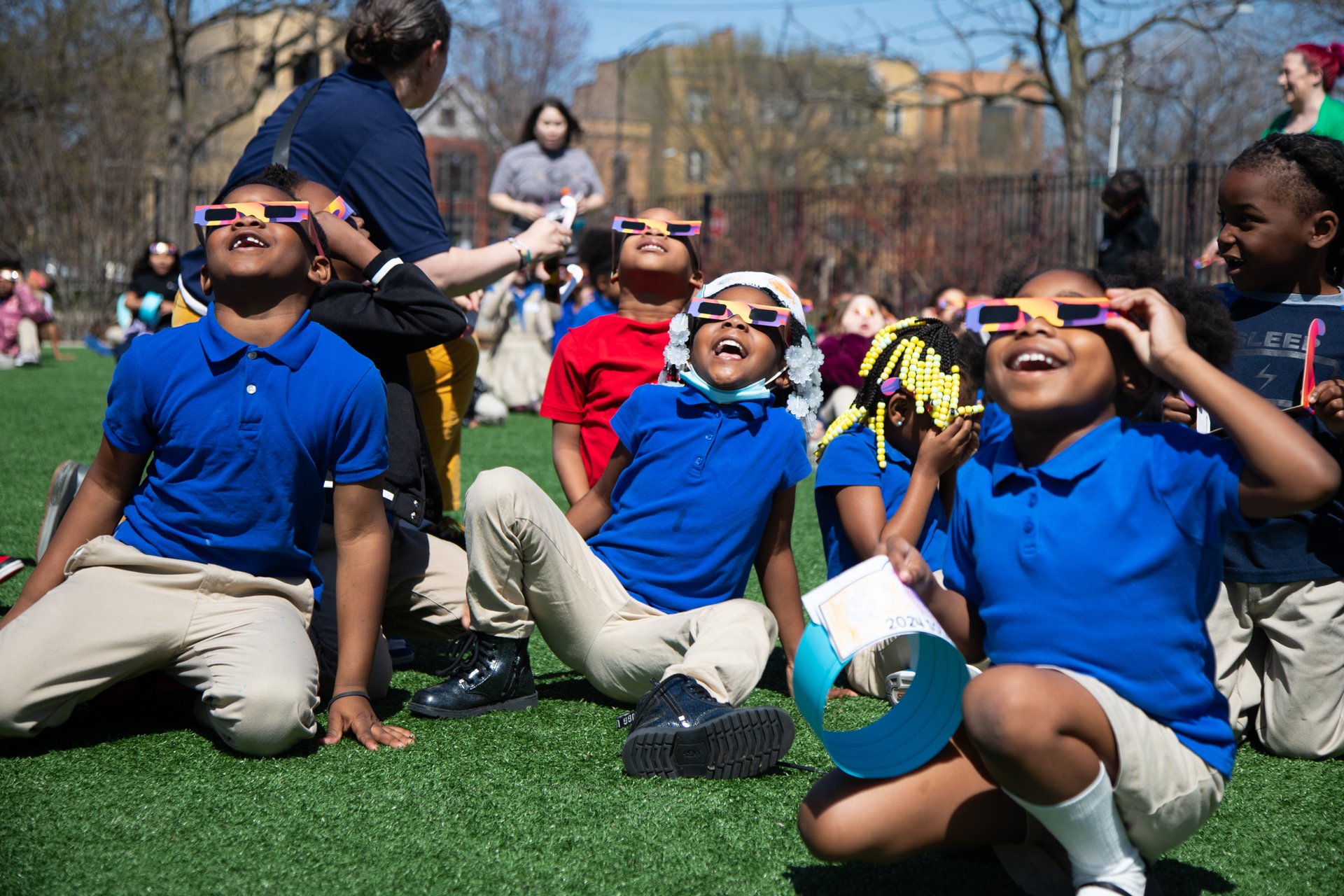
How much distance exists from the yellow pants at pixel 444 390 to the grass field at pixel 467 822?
3.60ft

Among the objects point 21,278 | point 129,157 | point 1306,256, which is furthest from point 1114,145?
point 1306,256

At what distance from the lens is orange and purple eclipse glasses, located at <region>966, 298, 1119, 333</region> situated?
1.98 m

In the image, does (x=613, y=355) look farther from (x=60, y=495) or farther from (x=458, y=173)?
(x=458, y=173)

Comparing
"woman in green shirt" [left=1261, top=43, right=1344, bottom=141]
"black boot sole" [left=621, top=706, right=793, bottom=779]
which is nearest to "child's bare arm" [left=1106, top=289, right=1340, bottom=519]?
"black boot sole" [left=621, top=706, right=793, bottom=779]

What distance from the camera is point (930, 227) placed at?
1675 centimetres

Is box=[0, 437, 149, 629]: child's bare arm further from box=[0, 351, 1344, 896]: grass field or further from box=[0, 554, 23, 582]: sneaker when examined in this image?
box=[0, 554, 23, 582]: sneaker

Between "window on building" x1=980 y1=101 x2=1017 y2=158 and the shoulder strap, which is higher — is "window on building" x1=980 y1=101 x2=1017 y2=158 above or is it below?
above

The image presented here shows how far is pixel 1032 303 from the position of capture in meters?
2.03

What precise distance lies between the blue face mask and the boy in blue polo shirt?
889 mm

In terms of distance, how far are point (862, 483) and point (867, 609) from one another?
1428mm

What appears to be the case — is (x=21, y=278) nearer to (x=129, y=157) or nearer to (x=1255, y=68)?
(x=129, y=157)

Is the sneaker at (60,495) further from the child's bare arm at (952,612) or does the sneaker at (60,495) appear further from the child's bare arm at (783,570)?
the child's bare arm at (952,612)

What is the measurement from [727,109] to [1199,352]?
1559 inches

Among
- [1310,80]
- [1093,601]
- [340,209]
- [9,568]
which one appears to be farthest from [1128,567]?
[1310,80]
